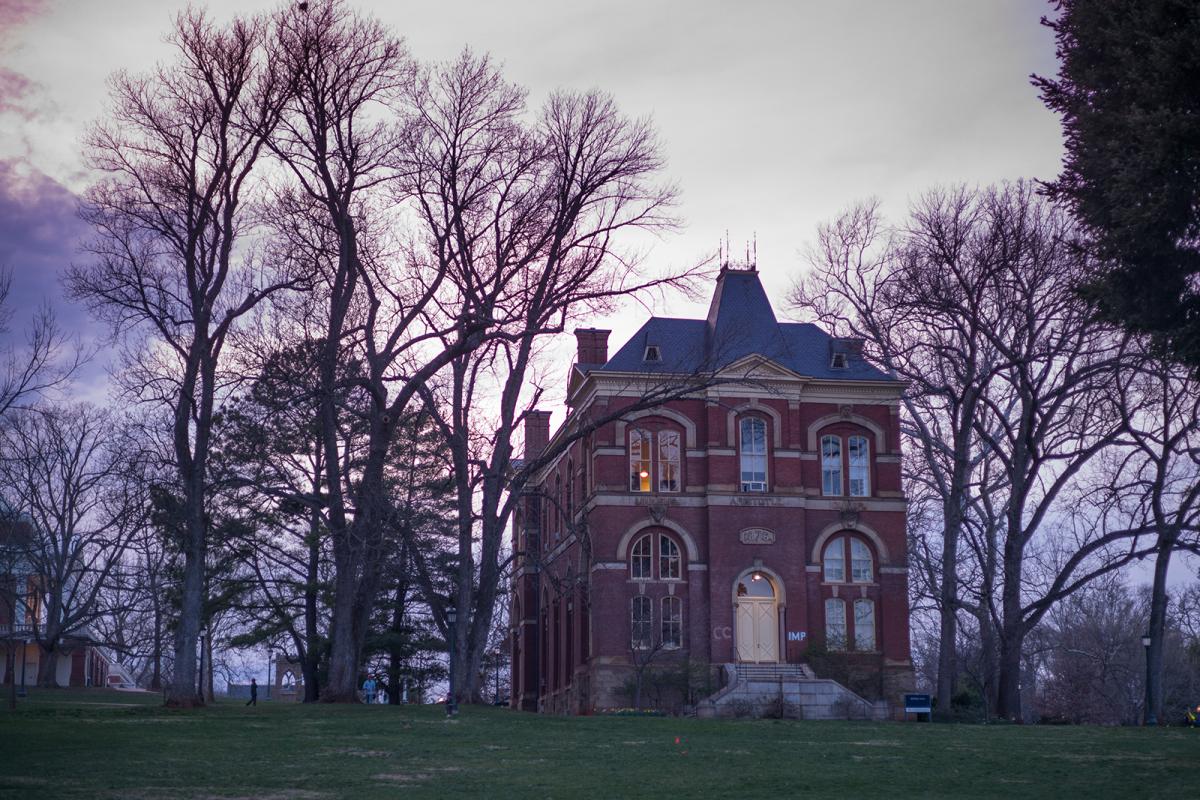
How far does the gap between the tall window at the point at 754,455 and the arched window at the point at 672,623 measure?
16.5ft

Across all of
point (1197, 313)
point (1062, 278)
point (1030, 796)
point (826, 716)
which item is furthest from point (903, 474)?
point (1030, 796)

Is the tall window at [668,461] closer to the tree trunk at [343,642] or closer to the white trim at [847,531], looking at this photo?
the white trim at [847,531]

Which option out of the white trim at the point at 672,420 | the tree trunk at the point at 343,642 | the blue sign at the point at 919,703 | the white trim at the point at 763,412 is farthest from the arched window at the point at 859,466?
the tree trunk at the point at 343,642

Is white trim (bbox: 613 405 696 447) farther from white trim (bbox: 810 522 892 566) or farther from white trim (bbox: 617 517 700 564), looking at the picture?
white trim (bbox: 810 522 892 566)

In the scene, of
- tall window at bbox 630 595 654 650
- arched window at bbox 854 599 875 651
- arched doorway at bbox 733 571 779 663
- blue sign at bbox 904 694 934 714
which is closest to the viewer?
blue sign at bbox 904 694 934 714

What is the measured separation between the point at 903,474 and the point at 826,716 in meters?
10.1

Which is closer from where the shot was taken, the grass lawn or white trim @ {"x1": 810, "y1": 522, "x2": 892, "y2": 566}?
the grass lawn

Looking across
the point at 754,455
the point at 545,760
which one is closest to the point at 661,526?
the point at 754,455

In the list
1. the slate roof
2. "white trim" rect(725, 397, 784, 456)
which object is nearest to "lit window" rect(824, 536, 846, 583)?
"white trim" rect(725, 397, 784, 456)

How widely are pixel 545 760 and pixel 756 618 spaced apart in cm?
3106

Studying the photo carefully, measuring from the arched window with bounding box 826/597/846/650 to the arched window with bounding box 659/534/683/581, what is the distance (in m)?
5.78

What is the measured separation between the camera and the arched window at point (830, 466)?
49250 millimetres

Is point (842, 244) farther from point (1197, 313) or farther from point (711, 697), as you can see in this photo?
point (1197, 313)

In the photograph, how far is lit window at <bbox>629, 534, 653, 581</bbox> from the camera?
156 feet
